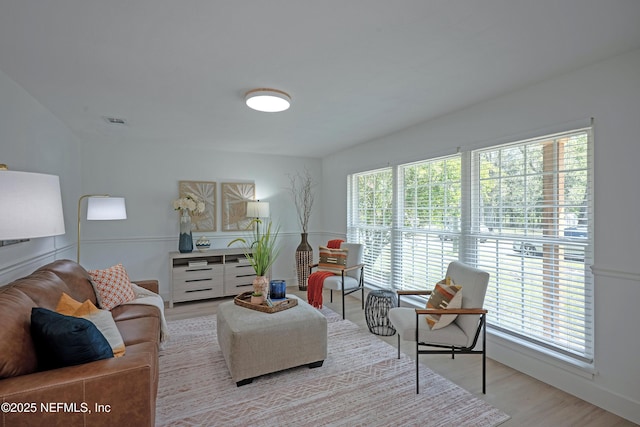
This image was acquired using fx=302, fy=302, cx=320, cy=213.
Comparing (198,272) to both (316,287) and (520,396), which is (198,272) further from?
(520,396)

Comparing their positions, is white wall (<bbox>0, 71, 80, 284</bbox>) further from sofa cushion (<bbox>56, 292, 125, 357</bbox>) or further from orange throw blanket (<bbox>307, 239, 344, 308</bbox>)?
orange throw blanket (<bbox>307, 239, 344, 308</bbox>)

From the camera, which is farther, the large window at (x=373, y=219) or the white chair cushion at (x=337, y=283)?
the large window at (x=373, y=219)

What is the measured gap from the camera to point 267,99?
2.64 m

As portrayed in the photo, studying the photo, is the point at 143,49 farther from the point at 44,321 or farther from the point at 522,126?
the point at 522,126

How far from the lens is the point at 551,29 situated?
173 cm

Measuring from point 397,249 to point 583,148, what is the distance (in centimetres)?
228

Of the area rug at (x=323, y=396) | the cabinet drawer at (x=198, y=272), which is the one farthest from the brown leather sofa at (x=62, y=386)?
the cabinet drawer at (x=198, y=272)

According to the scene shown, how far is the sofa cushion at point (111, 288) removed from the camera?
276 cm

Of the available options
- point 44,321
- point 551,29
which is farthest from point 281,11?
point 44,321

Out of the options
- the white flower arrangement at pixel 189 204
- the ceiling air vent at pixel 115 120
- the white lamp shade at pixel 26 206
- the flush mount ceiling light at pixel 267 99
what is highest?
the ceiling air vent at pixel 115 120

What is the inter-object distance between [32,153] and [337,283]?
336cm

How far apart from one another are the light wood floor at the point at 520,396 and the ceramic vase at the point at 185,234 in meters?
3.25

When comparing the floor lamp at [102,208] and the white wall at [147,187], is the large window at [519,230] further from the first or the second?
the floor lamp at [102,208]

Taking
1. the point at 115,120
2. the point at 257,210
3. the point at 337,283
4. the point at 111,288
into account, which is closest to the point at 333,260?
the point at 337,283
